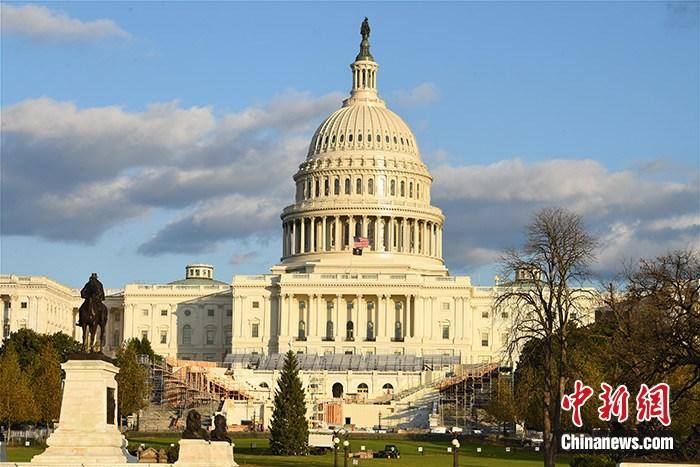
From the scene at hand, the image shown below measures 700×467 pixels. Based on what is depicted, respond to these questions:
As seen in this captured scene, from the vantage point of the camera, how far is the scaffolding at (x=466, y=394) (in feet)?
484

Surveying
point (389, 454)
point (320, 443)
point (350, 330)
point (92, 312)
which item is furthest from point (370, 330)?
point (92, 312)

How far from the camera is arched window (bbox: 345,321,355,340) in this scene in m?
197

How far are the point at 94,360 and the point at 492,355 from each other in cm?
14175

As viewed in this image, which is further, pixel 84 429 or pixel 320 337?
pixel 320 337

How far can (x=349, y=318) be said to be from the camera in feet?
653

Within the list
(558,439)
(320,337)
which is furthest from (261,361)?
(558,439)

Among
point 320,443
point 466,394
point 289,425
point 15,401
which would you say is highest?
point 466,394

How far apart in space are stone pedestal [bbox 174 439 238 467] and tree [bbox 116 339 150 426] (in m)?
61.0

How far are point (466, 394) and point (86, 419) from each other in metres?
98.2

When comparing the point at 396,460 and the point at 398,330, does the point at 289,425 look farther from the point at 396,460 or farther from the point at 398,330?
the point at 398,330

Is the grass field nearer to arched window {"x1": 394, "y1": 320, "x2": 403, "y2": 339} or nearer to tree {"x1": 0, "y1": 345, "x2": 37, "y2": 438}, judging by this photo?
tree {"x1": 0, "y1": 345, "x2": 37, "y2": 438}

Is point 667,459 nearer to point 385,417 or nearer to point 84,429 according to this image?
point 84,429

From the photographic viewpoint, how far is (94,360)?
59.2 meters

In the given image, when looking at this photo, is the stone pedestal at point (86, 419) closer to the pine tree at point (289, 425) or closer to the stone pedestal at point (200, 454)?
the stone pedestal at point (200, 454)
